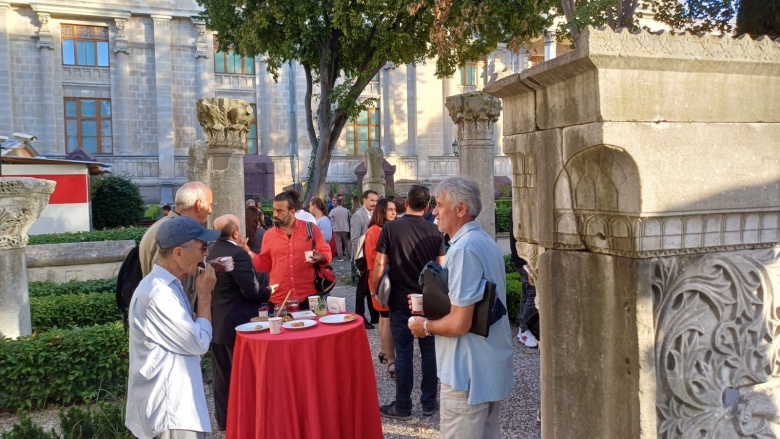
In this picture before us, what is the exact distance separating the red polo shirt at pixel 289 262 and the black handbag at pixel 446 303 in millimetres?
2365

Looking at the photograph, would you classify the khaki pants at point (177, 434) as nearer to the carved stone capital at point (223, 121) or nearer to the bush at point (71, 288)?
the bush at point (71, 288)

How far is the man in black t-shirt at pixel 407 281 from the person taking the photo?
514cm

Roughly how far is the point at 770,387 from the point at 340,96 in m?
12.3

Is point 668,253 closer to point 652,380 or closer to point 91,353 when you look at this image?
point 652,380

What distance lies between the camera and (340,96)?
1389 cm

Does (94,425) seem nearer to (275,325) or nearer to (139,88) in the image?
(275,325)

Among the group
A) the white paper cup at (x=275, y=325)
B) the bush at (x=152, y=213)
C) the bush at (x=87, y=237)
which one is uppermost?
the bush at (x=152, y=213)

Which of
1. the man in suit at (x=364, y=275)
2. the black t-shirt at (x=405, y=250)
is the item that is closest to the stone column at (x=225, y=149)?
the man in suit at (x=364, y=275)

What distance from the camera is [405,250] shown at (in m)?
5.27

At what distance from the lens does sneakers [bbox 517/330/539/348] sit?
717 cm

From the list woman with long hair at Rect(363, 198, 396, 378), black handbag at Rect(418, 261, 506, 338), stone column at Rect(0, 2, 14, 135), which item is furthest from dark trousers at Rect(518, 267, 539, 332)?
stone column at Rect(0, 2, 14, 135)

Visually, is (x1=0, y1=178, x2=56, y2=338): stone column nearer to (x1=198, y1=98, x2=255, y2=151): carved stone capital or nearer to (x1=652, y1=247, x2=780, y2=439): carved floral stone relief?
(x1=198, y1=98, x2=255, y2=151): carved stone capital

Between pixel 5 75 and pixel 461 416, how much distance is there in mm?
28927

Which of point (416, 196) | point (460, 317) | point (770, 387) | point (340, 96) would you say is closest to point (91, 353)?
point (416, 196)
